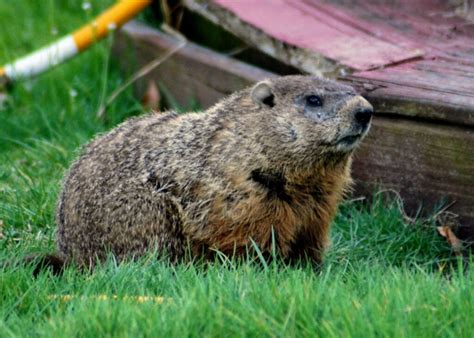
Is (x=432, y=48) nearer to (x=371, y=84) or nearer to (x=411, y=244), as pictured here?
(x=371, y=84)

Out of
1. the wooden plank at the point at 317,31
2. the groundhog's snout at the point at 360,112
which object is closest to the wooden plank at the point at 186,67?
the wooden plank at the point at 317,31

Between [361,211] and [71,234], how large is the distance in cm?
151

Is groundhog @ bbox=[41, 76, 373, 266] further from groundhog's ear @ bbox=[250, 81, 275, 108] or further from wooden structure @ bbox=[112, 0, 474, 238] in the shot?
wooden structure @ bbox=[112, 0, 474, 238]

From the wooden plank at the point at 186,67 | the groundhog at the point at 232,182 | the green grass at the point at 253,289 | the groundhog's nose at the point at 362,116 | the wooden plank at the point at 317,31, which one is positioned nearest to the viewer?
the green grass at the point at 253,289

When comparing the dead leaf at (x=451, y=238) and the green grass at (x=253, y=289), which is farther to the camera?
the dead leaf at (x=451, y=238)

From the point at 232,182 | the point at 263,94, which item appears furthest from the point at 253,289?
the point at 263,94

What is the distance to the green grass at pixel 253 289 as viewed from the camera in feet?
11.0

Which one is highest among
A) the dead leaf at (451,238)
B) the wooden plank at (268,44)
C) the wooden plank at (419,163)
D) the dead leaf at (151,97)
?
the wooden plank at (268,44)

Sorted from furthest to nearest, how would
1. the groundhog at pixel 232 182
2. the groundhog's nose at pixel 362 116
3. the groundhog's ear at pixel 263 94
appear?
the groundhog's ear at pixel 263 94 → the groundhog at pixel 232 182 → the groundhog's nose at pixel 362 116

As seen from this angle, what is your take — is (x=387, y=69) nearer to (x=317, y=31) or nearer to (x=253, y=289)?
(x=317, y=31)

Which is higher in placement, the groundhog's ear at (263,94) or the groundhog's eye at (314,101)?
the groundhog's eye at (314,101)

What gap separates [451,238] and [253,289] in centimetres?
169

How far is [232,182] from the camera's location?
4645 mm

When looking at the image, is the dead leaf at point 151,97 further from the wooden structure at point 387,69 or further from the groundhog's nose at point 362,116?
the groundhog's nose at point 362,116
